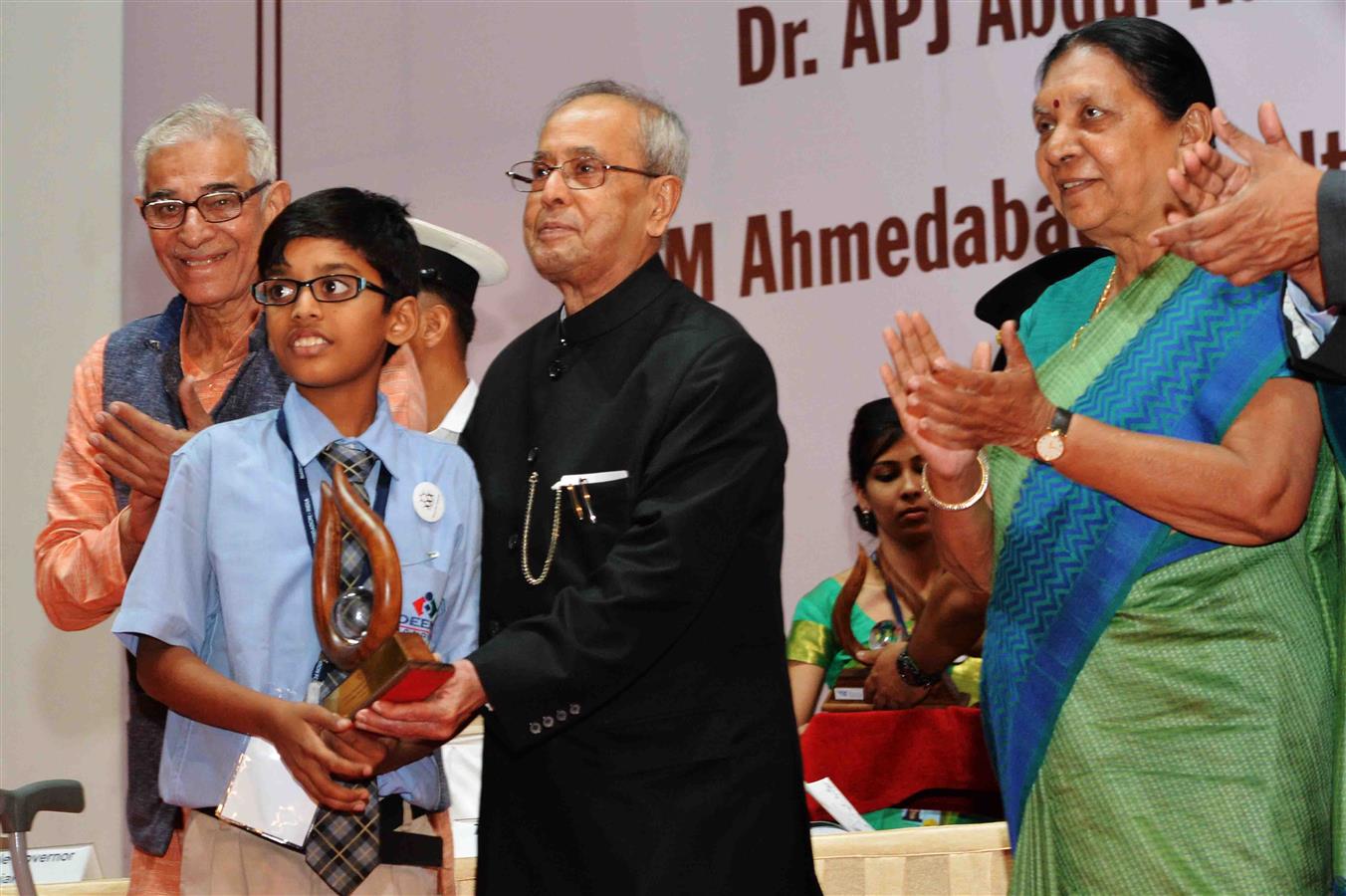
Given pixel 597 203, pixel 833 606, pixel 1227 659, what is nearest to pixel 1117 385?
pixel 1227 659

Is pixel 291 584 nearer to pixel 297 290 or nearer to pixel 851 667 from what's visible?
pixel 297 290

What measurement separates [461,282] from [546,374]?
186cm

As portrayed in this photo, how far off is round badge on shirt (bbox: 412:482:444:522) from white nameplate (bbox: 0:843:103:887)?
2074mm

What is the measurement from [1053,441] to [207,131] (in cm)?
165

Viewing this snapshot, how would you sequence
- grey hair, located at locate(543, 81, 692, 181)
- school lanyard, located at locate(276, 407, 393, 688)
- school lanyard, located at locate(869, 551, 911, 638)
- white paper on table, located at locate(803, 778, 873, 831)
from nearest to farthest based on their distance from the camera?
1. school lanyard, located at locate(276, 407, 393, 688)
2. grey hair, located at locate(543, 81, 692, 181)
3. white paper on table, located at locate(803, 778, 873, 831)
4. school lanyard, located at locate(869, 551, 911, 638)

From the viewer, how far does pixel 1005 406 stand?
2.18 metres

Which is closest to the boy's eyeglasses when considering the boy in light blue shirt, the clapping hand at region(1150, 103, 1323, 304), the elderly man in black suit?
the boy in light blue shirt

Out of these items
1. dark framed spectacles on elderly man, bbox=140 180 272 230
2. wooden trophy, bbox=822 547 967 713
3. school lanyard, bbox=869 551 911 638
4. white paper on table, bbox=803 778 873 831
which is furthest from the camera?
school lanyard, bbox=869 551 911 638

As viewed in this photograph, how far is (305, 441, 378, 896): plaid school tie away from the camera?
226cm

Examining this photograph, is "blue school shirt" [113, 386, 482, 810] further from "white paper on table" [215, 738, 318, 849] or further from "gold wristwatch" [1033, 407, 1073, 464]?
"gold wristwatch" [1033, 407, 1073, 464]

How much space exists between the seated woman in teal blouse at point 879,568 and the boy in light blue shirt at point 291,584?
202 cm

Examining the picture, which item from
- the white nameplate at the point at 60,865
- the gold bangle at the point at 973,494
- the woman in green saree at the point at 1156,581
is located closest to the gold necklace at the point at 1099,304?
the woman in green saree at the point at 1156,581

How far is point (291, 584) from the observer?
7.66 feet

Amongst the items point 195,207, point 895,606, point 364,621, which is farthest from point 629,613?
point 895,606
